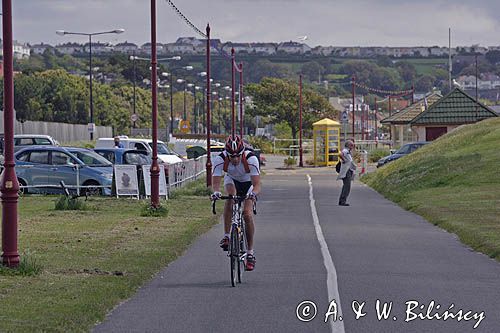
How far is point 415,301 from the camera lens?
12.9 meters

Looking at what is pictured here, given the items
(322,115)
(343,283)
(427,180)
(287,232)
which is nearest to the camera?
(343,283)

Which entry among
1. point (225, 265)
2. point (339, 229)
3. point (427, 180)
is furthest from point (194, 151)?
point (225, 265)

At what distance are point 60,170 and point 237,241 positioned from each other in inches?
791

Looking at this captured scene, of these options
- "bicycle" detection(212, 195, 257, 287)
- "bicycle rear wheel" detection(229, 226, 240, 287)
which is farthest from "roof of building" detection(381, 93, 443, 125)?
"bicycle rear wheel" detection(229, 226, 240, 287)

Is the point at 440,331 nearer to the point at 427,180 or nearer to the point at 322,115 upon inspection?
the point at 427,180

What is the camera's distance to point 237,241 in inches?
577

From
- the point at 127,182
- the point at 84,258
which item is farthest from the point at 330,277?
the point at 127,182

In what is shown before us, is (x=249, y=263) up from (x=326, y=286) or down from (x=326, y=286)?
up

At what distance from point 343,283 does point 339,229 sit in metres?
9.21

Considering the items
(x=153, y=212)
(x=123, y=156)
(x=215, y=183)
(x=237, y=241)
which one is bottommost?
(x=153, y=212)

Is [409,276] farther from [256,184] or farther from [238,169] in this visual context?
[238,169]

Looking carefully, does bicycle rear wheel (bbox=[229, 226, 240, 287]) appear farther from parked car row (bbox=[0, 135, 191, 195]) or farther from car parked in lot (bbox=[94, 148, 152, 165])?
car parked in lot (bbox=[94, 148, 152, 165])

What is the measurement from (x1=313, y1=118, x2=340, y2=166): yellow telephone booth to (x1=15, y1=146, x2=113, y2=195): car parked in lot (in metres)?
33.2

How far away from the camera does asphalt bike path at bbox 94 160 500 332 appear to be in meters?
11.6
